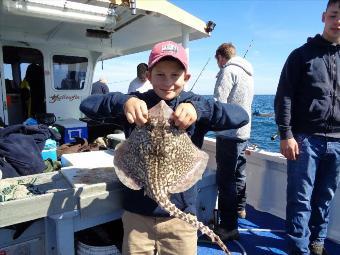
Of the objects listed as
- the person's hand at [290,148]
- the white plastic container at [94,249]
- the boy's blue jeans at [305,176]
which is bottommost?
the white plastic container at [94,249]

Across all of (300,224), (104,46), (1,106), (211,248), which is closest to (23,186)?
(211,248)

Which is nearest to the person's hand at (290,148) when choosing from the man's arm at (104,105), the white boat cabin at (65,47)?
the man's arm at (104,105)

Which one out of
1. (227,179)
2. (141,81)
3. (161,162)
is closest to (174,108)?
(161,162)

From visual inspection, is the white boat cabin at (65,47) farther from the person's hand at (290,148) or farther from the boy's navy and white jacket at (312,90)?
the person's hand at (290,148)

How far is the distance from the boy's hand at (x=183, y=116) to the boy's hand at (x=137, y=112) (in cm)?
19

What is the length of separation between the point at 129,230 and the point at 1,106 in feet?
19.8

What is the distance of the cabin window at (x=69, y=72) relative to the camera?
7703 mm

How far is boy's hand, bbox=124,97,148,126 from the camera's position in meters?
1.89

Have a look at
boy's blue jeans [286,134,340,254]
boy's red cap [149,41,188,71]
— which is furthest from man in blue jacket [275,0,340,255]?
boy's red cap [149,41,188,71]

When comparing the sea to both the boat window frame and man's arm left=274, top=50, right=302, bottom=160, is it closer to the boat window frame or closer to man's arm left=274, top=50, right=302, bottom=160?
man's arm left=274, top=50, right=302, bottom=160

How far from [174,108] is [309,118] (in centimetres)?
166

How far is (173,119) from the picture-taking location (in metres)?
1.91

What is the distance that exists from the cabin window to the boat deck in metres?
5.61

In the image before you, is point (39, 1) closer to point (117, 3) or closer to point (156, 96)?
point (117, 3)
